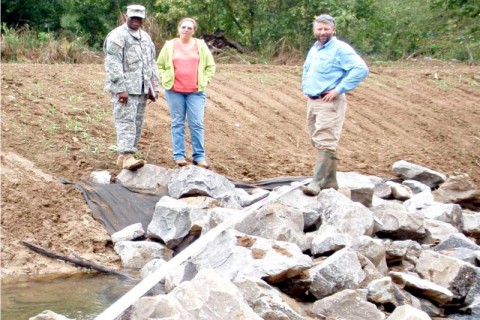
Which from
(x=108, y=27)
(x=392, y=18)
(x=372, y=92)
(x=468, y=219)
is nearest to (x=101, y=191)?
(x=468, y=219)

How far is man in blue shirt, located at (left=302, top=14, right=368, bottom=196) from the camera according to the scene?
8.31 meters

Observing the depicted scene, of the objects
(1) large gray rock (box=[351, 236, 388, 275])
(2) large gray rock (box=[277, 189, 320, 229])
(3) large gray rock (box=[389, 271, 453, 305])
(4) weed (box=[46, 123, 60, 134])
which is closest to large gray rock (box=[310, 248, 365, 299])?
(3) large gray rock (box=[389, 271, 453, 305])

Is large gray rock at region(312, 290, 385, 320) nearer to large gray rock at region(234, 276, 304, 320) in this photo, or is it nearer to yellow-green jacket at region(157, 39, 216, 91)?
large gray rock at region(234, 276, 304, 320)

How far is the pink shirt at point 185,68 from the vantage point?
919 centimetres

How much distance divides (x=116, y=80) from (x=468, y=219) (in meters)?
4.15

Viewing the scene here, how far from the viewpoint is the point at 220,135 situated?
11.4 m

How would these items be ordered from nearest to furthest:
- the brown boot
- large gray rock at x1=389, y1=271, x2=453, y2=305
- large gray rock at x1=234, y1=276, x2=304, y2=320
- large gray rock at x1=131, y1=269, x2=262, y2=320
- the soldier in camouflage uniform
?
large gray rock at x1=131, y1=269, x2=262, y2=320 → large gray rock at x1=234, y1=276, x2=304, y2=320 → large gray rock at x1=389, y1=271, x2=453, y2=305 → the soldier in camouflage uniform → the brown boot

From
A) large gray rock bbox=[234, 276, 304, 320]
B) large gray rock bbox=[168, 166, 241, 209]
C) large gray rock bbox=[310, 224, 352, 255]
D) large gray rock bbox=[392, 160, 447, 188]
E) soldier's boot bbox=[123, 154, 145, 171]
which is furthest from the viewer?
large gray rock bbox=[392, 160, 447, 188]

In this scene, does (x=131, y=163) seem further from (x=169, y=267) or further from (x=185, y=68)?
(x=169, y=267)

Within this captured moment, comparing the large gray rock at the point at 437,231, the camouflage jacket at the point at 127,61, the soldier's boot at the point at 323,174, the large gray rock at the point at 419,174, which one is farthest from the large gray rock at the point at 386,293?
the large gray rock at the point at 419,174

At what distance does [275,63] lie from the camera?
18.3m

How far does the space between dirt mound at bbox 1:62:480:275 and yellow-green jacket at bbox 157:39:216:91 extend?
3.89 ft

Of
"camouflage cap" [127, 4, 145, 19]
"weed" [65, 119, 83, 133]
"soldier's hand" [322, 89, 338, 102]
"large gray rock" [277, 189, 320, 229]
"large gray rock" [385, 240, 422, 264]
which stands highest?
"camouflage cap" [127, 4, 145, 19]

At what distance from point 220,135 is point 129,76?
2.54 meters
